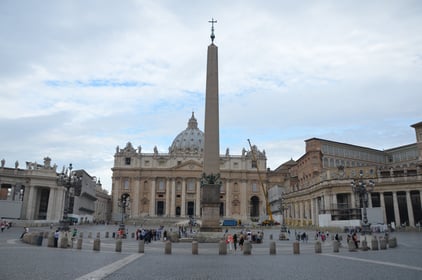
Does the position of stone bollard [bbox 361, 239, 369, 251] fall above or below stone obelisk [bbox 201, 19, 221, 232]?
below

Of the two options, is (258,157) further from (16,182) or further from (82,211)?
(16,182)

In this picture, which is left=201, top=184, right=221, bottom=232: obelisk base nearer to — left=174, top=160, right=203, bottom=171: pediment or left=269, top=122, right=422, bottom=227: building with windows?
left=269, top=122, right=422, bottom=227: building with windows

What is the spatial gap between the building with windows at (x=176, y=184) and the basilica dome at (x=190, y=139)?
15.9 meters

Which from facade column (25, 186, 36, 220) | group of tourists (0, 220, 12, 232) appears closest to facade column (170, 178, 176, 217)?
facade column (25, 186, 36, 220)

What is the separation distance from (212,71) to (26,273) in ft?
53.5

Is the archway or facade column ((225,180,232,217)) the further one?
the archway

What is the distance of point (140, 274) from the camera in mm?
9086

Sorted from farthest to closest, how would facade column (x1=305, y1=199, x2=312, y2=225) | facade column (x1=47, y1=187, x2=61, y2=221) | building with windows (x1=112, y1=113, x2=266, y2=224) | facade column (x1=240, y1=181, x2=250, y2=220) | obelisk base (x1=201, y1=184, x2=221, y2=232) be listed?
facade column (x1=240, y1=181, x2=250, y2=220), building with windows (x1=112, y1=113, x2=266, y2=224), facade column (x1=305, y1=199, x2=312, y2=225), facade column (x1=47, y1=187, x2=61, y2=221), obelisk base (x1=201, y1=184, x2=221, y2=232)

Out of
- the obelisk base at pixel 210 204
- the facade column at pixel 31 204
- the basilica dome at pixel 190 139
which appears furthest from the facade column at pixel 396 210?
the basilica dome at pixel 190 139

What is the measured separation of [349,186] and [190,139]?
227 ft

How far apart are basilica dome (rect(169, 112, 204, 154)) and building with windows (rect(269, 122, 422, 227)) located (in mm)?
35808

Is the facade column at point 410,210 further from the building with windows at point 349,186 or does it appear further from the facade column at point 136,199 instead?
the facade column at point 136,199

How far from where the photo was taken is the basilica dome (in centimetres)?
10738

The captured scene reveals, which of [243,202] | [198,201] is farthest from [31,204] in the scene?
[243,202]
